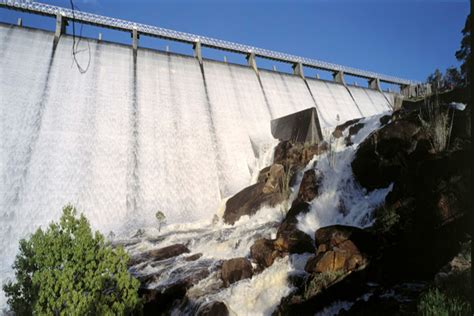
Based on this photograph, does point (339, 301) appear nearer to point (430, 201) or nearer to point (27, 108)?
point (430, 201)

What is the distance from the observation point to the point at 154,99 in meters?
17.5

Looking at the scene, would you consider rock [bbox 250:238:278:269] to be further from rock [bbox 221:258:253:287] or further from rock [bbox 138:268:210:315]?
rock [bbox 138:268:210:315]

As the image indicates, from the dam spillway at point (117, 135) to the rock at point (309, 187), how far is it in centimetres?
521

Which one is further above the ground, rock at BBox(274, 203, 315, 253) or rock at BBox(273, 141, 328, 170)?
rock at BBox(273, 141, 328, 170)

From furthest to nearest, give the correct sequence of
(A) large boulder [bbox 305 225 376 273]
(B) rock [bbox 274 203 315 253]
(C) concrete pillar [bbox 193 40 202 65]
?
1. (C) concrete pillar [bbox 193 40 202 65]
2. (B) rock [bbox 274 203 315 253]
3. (A) large boulder [bbox 305 225 376 273]

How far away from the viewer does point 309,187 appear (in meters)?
9.83

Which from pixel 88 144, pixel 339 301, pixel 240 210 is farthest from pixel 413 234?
pixel 88 144

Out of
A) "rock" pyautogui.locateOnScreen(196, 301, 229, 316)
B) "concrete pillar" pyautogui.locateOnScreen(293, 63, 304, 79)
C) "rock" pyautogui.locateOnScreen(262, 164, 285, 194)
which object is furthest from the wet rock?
"concrete pillar" pyautogui.locateOnScreen(293, 63, 304, 79)

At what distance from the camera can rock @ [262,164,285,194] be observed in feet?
39.7

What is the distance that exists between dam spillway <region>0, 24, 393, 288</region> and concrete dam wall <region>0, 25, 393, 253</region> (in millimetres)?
42

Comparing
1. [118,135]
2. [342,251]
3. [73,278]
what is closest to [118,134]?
[118,135]

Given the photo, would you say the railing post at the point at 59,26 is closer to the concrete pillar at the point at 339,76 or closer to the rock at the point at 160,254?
the rock at the point at 160,254

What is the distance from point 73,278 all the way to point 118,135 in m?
11.1

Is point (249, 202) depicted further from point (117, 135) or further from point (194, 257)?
point (117, 135)
